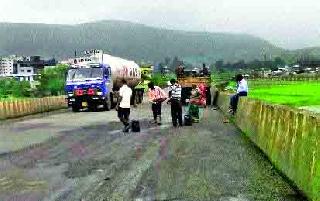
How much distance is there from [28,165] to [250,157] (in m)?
4.75

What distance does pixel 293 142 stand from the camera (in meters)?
10.3

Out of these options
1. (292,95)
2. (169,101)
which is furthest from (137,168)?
(292,95)

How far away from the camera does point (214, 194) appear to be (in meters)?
9.08

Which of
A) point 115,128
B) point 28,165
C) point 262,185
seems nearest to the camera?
point 262,185

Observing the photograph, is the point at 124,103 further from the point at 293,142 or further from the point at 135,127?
the point at 293,142

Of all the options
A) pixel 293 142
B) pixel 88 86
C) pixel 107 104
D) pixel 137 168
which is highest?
pixel 293 142

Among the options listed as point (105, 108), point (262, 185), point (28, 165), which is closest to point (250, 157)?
point (262, 185)

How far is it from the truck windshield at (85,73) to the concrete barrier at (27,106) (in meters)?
2.64

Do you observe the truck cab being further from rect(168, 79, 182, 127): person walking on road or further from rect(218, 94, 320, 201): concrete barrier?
rect(218, 94, 320, 201): concrete barrier

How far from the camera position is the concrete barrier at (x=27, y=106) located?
3190 cm

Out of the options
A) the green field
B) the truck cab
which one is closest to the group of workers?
the truck cab

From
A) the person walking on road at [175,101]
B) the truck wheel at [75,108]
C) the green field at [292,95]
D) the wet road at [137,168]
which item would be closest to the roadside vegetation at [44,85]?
the green field at [292,95]

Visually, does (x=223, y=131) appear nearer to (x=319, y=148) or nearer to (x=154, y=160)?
(x=154, y=160)

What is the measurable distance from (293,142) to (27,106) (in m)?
26.9
